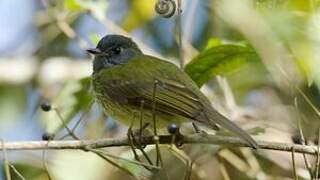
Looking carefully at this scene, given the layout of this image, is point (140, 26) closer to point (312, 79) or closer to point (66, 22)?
point (66, 22)

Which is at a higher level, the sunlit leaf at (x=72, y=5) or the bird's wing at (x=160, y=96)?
the sunlit leaf at (x=72, y=5)

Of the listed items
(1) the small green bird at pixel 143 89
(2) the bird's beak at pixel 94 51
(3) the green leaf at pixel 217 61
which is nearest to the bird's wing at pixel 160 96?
(1) the small green bird at pixel 143 89

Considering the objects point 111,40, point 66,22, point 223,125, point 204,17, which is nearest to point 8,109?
point 66,22

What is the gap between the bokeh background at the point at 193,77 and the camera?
3.31 metres

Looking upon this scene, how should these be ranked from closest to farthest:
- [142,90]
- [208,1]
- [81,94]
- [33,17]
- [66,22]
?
1. [142,90]
2. [81,94]
3. [208,1]
4. [66,22]
5. [33,17]

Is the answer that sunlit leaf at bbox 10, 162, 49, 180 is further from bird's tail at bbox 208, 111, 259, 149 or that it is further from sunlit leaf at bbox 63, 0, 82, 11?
bird's tail at bbox 208, 111, 259, 149

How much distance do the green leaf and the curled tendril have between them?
0.59 meters

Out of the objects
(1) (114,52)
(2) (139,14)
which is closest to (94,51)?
(1) (114,52)

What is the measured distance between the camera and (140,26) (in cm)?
552

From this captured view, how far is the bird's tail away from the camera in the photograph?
3.28 metres

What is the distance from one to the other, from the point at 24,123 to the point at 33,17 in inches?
32.4

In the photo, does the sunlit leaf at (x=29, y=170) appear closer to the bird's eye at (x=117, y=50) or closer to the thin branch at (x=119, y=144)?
the bird's eye at (x=117, y=50)

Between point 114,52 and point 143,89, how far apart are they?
68 centimetres

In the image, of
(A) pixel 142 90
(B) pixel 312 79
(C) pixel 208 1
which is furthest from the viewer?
(C) pixel 208 1
